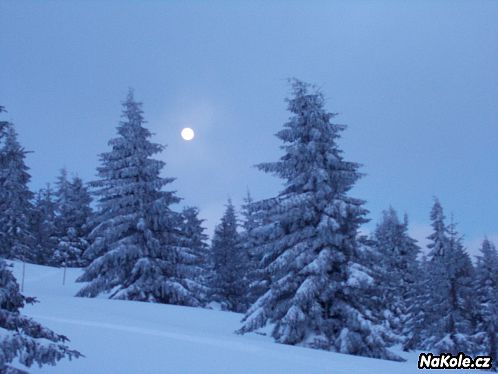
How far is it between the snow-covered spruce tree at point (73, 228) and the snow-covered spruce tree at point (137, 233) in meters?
26.1

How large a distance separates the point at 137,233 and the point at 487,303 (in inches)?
1127

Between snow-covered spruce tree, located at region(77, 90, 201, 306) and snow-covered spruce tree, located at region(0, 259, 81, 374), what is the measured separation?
1545 centimetres

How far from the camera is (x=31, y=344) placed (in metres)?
6.03

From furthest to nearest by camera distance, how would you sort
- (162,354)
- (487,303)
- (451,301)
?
(487,303) < (451,301) < (162,354)

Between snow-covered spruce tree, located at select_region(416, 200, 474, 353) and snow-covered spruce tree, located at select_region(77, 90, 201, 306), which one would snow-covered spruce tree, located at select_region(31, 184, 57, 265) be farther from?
snow-covered spruce tree, located at select_region(416, 200, 474, 353)

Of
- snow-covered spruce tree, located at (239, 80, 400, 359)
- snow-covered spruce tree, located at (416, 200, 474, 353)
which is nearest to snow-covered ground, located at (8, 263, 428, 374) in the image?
snow-covered spruce tree, located at (239, 80, 400, 359)

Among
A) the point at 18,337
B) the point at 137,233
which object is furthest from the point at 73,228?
the point at 18,337

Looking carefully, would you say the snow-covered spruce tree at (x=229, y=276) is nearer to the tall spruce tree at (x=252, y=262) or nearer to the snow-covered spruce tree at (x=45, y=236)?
the tall spruce tree at (x=252, y=262)

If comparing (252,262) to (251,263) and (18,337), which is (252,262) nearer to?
(251,263)

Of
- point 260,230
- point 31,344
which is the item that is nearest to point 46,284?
point 260,230

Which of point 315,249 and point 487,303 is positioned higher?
point 315,249

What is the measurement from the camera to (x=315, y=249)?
54.7 feet

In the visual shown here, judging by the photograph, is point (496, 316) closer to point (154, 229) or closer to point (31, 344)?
point (154, 229)

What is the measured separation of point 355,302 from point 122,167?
587 inches
